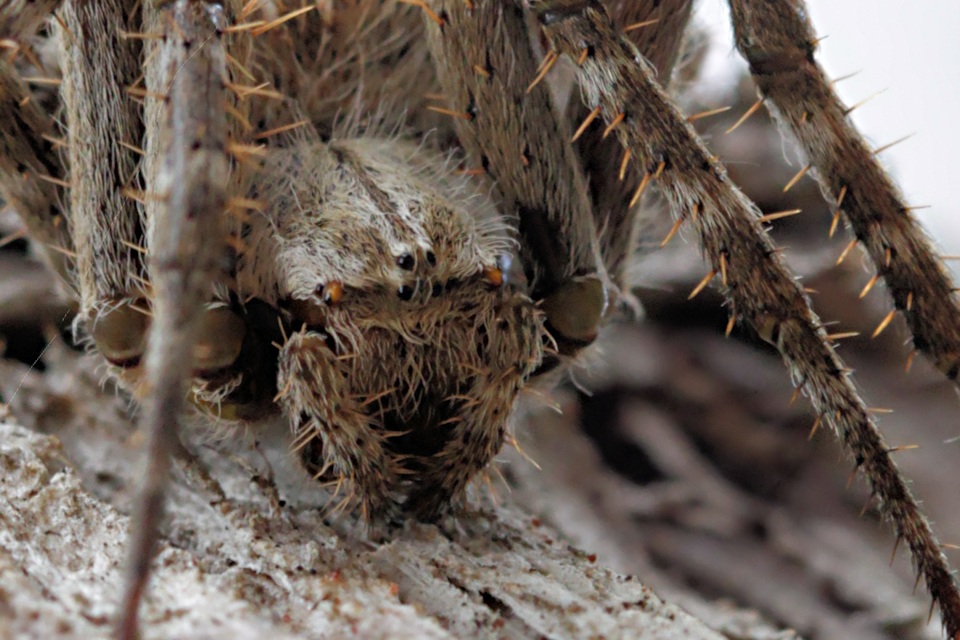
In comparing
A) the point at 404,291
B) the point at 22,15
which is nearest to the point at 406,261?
the point at 404,291

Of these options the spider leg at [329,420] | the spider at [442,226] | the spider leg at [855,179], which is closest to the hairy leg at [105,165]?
the spider at [442,226]

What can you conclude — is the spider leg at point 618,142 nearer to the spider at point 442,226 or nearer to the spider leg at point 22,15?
the spider at point 442,226

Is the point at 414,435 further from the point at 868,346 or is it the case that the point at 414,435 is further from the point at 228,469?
the point at 868,346

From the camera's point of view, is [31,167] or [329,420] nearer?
[329,420]

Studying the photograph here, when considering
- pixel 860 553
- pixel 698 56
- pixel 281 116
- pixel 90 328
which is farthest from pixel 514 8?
pixel 860 553

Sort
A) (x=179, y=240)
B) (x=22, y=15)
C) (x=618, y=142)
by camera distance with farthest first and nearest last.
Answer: (x=618, y=142)
(x=22, y=15)
(x=179, y=240)

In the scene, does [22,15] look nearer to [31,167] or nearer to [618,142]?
[31,167]
